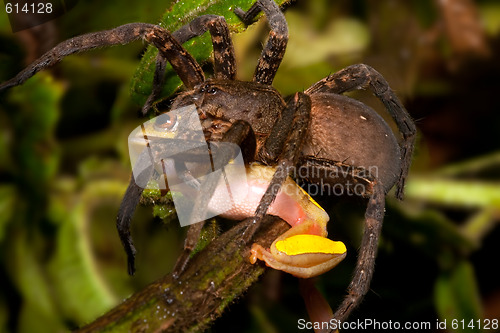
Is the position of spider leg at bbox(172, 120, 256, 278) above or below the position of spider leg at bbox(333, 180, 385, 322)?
above

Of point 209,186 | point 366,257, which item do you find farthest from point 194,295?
point 366,257

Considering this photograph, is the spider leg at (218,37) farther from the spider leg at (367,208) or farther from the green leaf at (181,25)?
the spider leg at (367,208)

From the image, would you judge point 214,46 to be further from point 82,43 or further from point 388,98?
point 388,98

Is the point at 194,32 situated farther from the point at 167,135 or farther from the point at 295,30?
the point at 295,30

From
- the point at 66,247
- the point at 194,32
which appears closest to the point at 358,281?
the point at 194,32

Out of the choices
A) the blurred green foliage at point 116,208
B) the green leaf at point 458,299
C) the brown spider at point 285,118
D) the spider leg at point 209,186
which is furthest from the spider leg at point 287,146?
the green leaf at point 458,299

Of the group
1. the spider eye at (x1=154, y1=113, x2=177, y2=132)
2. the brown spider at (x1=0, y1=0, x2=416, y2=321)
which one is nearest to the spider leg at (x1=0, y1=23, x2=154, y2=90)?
the brown spider at (x1=0, y1=0, x2=416, y2=321)

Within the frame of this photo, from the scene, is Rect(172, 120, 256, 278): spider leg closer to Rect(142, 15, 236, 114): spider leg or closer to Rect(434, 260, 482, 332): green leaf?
Rect(142, 15, 236, 114): spider leg
